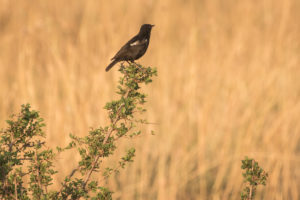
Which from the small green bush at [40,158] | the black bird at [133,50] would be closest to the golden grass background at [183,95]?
the black bird at [133,50]

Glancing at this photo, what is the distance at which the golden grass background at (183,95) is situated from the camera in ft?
15.8

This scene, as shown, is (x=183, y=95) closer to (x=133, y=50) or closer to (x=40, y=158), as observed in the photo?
(x=133, y=50)

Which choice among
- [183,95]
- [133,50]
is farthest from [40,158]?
[183,95]

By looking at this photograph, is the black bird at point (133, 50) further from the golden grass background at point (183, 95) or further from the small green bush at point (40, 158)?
the golden grass background at point (183, 95)

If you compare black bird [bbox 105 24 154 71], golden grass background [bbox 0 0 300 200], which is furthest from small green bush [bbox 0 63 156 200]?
golden grass background [bbox 0 0 300 200]

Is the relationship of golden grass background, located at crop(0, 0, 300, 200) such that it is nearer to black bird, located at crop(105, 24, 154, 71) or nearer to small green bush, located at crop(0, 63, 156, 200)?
black bird, located at crop(105, 24, 154, 71)

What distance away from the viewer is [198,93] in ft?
18.3

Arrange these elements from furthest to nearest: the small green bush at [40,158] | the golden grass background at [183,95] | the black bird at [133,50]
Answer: the golden grass background at [183,95]
the black bird at [133,50]
the small green bush at [40,158]

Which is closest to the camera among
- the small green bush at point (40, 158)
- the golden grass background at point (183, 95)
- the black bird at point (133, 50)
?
the small green bush at point (40, 158)

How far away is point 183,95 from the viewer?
17.3ft

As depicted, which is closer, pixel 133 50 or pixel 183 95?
pixel 133 50

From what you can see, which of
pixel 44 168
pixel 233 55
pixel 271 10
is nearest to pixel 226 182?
pixel 233 55

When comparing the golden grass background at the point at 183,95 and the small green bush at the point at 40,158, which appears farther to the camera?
the golden grass background at the point at 183,95

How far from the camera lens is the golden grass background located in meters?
4.80
